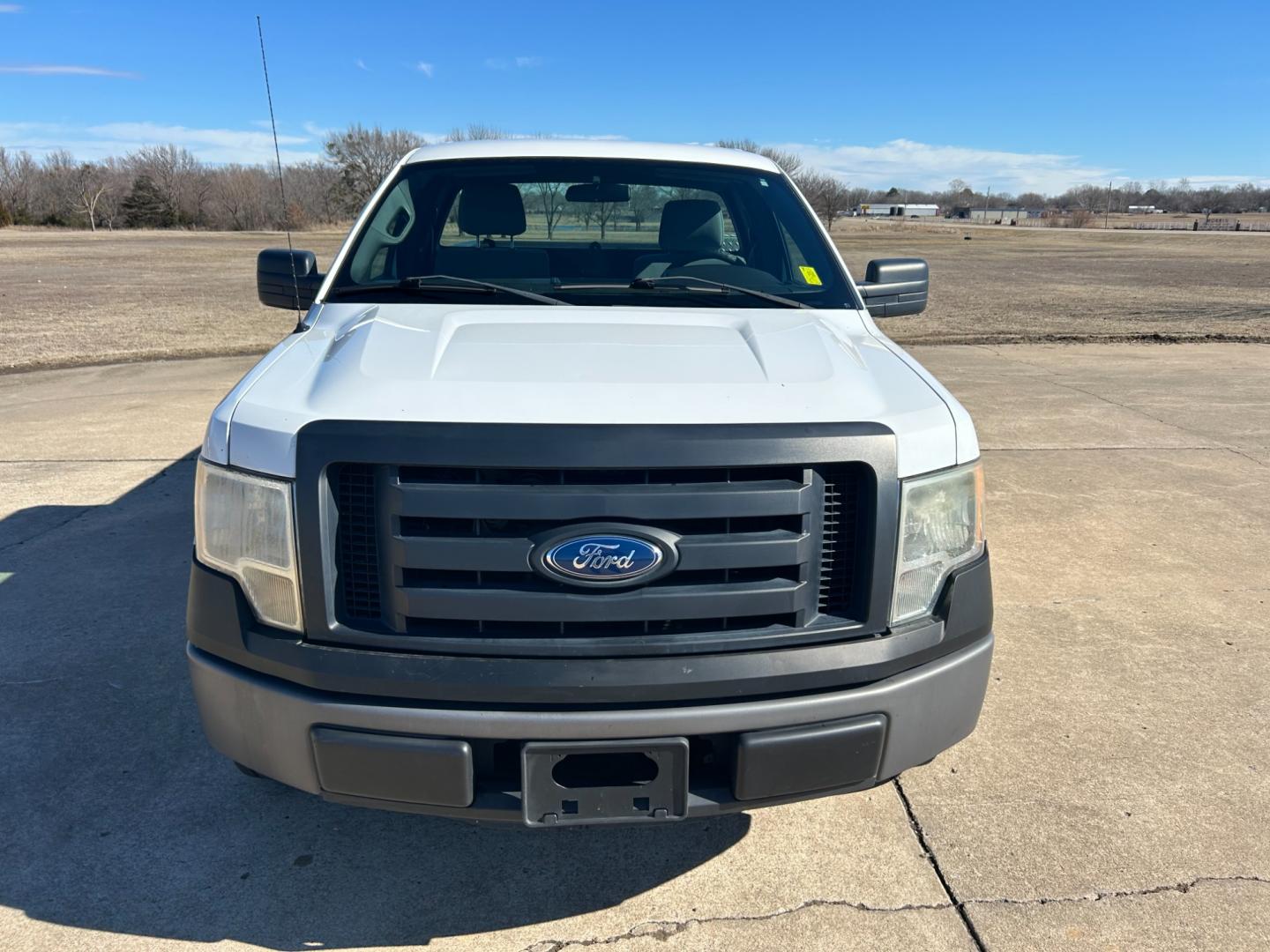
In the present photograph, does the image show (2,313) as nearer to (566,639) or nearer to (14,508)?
(14,508)

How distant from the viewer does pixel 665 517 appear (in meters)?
2.01

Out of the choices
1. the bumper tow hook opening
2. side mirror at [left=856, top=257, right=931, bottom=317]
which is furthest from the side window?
the bumper tow hook opening

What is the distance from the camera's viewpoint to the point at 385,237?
3586 mm

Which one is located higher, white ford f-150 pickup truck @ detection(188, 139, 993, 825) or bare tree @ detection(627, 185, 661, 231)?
bare tree @ detection(627, 185, 661, 231)

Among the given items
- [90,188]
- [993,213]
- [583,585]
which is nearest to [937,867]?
[583,585]

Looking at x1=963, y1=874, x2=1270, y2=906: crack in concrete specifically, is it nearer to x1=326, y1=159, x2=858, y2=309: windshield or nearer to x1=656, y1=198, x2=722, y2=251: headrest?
x1=326, y1=159, x2=858, y2=309: windshield

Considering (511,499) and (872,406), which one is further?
(872,406)

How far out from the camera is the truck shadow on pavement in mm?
2391

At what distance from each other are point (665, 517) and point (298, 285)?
233 cm

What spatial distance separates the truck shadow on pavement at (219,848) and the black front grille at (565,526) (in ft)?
2.34

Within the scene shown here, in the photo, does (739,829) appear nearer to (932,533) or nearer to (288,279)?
(932,533)

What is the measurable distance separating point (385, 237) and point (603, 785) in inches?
95.1

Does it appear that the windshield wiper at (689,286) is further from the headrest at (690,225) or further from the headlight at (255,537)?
the headlight at (255,537)

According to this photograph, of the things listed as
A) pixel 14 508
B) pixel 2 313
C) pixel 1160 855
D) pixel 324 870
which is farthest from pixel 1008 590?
pixel 2 313
